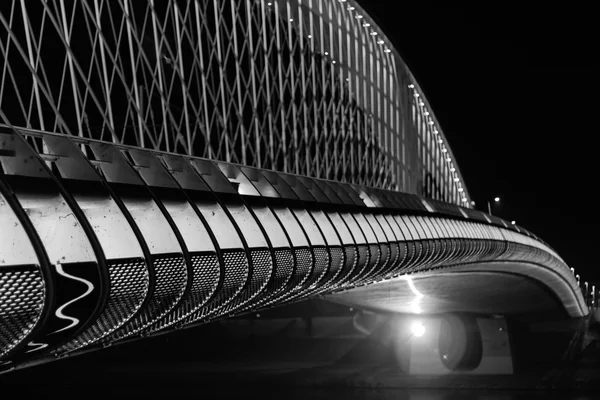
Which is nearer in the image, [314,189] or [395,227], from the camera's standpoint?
[314,189]

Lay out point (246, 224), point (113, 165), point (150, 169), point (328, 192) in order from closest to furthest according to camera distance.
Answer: point (113, 165), point (150, 169), point (246, 224), point (328, 192)

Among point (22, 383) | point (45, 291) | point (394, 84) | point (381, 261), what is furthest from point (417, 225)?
point (22, 383)

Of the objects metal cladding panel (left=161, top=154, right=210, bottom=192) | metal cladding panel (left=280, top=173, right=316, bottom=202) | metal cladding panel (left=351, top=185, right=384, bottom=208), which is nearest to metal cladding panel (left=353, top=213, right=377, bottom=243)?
metal cladding panel (left=351, top=185, right=384, bottom=208)

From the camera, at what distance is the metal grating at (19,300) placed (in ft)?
27.9

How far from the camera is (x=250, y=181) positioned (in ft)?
55.0

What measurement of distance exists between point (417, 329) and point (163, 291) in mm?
47798

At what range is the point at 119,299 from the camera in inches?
414

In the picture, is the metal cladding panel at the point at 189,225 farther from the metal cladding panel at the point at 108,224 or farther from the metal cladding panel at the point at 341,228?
the metal cladding panel at the point at 341,228

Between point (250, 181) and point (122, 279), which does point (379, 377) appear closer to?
point (250, 181)

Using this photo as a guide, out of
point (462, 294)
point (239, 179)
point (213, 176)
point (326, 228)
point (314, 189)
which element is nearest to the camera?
point (213, 176)

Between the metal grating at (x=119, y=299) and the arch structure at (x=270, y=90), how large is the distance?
12.9 feet

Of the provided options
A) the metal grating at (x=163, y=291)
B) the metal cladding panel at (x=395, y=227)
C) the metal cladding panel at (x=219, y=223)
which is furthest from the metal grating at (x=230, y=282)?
the metal cladding panel at (x=395, y=227)

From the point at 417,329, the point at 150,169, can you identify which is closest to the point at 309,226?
the point at 150,169

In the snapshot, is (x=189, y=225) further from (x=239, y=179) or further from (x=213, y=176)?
(x=239, y=179)
